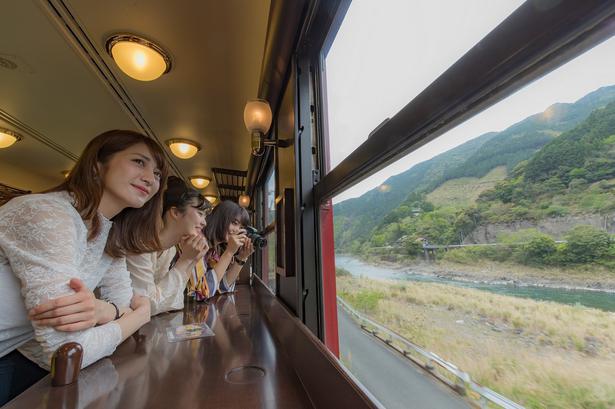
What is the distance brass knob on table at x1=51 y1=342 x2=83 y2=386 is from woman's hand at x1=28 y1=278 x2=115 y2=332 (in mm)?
50

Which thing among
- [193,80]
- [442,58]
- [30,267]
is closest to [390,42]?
[442,58]

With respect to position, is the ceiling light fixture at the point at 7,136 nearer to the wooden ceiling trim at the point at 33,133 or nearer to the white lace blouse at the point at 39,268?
the wooden ceiling trim at the point at 33,133

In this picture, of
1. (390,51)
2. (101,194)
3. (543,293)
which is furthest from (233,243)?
(543,293)

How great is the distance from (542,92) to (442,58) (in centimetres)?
25

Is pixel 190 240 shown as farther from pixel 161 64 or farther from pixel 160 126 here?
pixel 160 126

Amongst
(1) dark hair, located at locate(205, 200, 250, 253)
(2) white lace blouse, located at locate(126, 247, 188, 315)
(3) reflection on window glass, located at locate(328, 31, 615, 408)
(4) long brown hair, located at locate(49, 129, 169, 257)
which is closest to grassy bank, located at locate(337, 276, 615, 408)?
(3) reflection on window glass, located at locate(328, 31, 615, 408)

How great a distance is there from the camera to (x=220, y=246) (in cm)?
226

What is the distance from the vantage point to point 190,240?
5.12 ft

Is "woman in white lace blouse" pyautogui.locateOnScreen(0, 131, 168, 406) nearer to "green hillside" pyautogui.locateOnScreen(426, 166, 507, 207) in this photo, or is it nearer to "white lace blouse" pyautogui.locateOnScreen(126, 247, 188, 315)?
"white lace blouse" pyautogui.locateOnScreen(126, 247, 188, 315)

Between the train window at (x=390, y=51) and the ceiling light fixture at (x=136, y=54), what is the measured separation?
1.43 metres

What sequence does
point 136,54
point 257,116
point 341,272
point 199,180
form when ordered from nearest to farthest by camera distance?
point 341,272 → point 257,116 → point 136,54 → point 199,180

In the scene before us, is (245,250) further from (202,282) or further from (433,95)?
(433,95)

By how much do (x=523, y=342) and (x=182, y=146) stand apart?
11.7ft

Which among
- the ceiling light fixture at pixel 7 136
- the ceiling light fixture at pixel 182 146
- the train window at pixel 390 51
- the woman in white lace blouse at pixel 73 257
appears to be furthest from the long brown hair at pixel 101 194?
the ceiling light fixture at pixel 7 136
